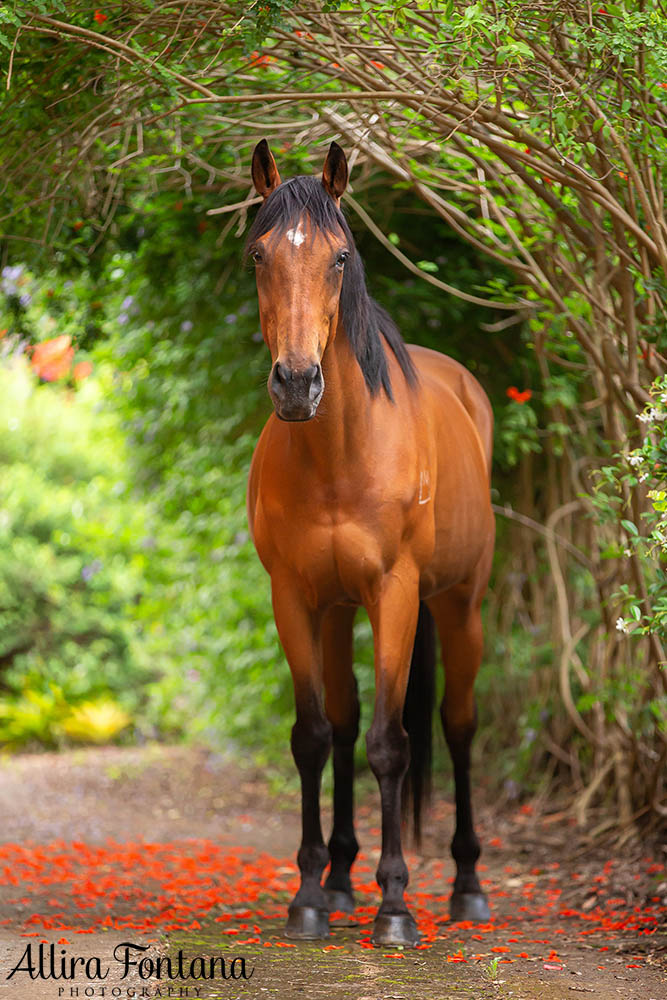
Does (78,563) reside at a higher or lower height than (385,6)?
higher

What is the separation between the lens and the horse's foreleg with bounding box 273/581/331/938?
11.7 ft

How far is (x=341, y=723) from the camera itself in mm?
4223

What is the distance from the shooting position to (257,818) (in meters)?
6.93

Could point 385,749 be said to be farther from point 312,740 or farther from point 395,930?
point 395,930

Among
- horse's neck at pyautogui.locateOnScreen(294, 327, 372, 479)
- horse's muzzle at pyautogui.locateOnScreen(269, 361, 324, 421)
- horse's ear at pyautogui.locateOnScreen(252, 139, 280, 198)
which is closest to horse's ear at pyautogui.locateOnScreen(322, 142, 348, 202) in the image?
horse's ear at pyautogui.locateOnScreen(252, 139, 280, 198)

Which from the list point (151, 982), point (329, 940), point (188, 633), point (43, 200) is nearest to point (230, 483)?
point (188, 633)

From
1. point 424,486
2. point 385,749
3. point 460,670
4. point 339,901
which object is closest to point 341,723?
point 460,670

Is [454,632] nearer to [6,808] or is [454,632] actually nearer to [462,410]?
[462,410]

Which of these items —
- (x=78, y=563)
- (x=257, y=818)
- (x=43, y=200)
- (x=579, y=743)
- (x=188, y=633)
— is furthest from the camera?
(x=78, y=563)

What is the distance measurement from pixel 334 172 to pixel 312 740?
1.77 metres

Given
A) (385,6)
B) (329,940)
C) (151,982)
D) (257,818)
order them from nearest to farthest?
1. (151,982)
2. (385,6)
3. (329,940)
4. (257,818)

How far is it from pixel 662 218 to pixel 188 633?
5.97 m

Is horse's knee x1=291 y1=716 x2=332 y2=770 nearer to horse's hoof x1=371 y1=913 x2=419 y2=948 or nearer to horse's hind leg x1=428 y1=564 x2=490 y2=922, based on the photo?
horse's hoof x1=371 y1=913 x2=419 y2=948

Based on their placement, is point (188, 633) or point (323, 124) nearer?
point (323, 124)
